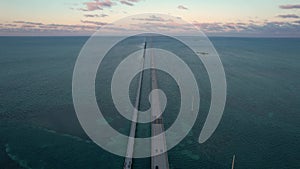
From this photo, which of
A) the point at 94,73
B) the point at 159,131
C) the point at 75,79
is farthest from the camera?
the point at 94,73

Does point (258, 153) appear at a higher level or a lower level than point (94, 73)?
lower

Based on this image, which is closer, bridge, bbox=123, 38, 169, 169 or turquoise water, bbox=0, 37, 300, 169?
bridge, bbox=123, 38, 169, 169

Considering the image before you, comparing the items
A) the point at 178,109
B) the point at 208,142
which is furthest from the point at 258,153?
the point at 178,109

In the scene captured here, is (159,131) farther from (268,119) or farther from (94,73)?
(94,73)

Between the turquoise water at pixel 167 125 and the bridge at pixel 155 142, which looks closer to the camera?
the bridge at pixel 155 142

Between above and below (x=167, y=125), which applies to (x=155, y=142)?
below

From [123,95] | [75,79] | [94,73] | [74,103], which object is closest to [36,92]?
[74,103]

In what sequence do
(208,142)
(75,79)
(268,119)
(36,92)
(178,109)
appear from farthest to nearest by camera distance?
(75,79) → (36,92) → (178,109) → (268,119) → (208,142)

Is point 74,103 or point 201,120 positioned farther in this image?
point 74,103

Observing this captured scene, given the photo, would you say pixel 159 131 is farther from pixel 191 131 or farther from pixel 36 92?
pixel 36 92

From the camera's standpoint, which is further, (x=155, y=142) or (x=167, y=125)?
(x=167, y=125)
